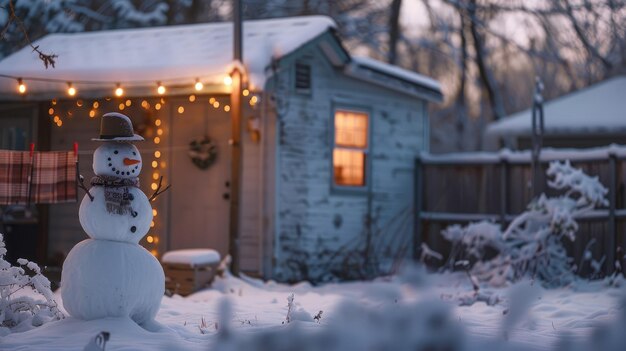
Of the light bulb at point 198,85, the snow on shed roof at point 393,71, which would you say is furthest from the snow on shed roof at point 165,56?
the snow on shed roof at point 393,71

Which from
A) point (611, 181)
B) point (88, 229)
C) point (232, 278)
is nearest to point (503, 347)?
point (88, 229)

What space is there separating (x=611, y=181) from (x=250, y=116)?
5047 mm

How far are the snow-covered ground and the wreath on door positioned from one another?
6.80 feet

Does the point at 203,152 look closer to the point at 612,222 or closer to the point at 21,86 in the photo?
the point at 21,86

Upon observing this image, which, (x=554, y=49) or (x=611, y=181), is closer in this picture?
(x=611, y=181)

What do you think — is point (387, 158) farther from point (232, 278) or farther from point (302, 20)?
point (232, 278)

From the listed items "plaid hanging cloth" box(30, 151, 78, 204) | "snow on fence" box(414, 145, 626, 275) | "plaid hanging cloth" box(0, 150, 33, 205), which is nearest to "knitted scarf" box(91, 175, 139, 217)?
"plaid hanging cloth" box(0, 150, 33, 205)

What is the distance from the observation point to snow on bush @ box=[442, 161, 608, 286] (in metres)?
13.0

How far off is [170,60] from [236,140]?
167 centimetres

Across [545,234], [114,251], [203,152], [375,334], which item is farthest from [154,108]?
[375,334]

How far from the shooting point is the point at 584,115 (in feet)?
65.6

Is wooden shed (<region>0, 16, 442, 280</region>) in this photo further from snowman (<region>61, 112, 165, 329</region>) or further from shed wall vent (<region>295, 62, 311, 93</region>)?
snowman (<region>61, 112, 165, 329</region>)

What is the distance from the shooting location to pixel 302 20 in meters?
14.7

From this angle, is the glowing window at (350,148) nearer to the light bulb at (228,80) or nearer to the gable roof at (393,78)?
the gable roof at (393,78)
